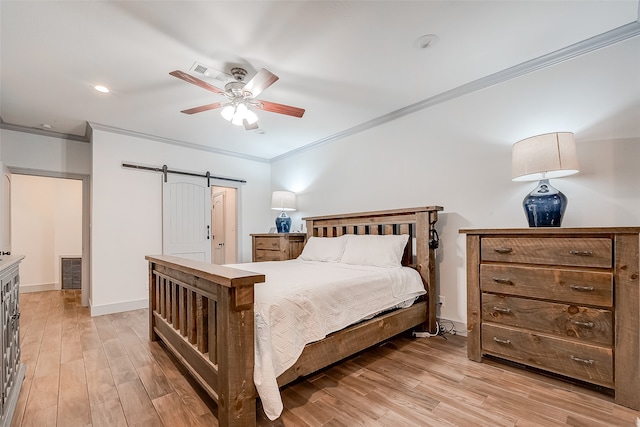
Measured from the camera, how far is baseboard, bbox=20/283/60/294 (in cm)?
504

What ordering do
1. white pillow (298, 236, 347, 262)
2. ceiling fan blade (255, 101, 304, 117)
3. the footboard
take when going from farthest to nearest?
white pillow (298, 236, 347, 262), ceiling fan blade (255, 101, 304, 117), the footboard

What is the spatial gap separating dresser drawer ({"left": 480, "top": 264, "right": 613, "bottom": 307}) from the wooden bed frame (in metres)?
0.66

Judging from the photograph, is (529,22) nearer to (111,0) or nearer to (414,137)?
(414,137)

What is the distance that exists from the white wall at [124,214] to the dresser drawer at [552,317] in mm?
4126

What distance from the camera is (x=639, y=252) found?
163 centimetres

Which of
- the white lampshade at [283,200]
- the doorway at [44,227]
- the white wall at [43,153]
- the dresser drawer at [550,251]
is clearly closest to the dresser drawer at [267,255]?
the white lampshade at [283,200]

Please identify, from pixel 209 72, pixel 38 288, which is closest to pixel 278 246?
pixel 209 72

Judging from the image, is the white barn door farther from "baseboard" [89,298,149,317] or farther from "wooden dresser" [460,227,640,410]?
"wooden dresser" [460,227,640,410]

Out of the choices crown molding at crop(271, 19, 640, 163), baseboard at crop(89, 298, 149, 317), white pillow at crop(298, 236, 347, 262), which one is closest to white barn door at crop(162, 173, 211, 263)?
baseboard at crop(89, 298, 149, 317)

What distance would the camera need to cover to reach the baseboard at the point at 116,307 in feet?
11.8

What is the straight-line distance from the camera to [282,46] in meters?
2.15

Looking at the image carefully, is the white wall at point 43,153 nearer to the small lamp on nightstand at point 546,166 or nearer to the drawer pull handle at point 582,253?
the small lamp on nightstand at point 546,166

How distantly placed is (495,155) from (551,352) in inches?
64.0

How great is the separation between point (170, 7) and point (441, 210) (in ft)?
8.87
